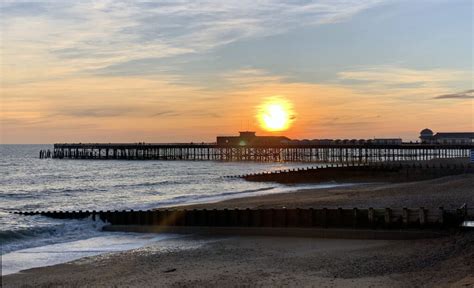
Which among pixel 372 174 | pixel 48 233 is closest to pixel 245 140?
pixel 372 174

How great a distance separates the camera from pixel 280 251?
19.5 metres

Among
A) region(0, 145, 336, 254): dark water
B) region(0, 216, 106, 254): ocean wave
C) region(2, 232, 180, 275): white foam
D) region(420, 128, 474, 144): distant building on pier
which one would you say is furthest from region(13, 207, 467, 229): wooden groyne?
region(420, 128, 474, 144): distant building on pier

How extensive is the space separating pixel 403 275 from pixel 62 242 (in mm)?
14651

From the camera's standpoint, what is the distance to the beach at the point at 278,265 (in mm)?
14781

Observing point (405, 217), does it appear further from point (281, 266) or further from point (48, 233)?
point (48, 233)

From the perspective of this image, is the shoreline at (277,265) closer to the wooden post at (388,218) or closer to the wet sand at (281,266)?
the wet sand at (281,266)

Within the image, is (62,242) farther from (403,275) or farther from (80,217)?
(403,275)

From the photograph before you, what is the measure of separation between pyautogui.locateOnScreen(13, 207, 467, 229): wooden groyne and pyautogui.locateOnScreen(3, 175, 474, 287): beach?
3.15 ft

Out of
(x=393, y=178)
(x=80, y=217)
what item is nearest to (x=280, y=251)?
(x=80, y=217)

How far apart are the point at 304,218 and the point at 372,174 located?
36688mm

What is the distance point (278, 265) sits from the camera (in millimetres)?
17250

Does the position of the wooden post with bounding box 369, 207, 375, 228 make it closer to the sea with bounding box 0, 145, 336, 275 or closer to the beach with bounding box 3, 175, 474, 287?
the beach with bounding box 3, 175, 474, 287

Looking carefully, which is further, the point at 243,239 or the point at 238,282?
the point at 243,239

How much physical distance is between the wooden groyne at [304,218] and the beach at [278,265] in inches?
37.8
